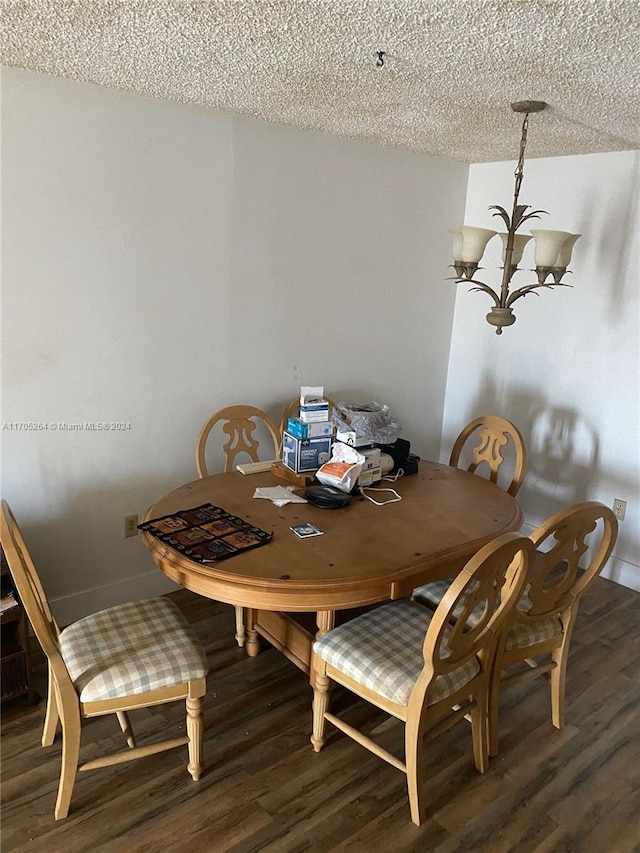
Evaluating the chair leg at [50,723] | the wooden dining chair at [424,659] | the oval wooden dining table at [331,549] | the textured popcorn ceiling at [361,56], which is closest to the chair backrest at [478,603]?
the wooden dining chair at [424,659]

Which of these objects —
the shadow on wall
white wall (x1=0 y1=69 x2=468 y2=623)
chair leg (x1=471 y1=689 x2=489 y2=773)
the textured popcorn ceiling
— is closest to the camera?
the textured popcorn ceiling

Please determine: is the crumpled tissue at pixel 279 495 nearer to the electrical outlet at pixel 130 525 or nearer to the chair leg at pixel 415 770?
the electrical outlet at pixel 130 525

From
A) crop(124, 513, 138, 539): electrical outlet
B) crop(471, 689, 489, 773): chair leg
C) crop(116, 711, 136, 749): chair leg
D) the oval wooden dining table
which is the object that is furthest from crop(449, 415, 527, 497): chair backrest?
crop(116, 711, 136, 749): chair leg

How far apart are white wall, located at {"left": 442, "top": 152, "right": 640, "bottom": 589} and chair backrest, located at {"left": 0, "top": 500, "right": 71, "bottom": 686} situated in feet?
9.02

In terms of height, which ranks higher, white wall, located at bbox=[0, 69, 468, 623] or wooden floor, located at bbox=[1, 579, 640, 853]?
white wall, located at bbox=[0, 69, 468, 623]

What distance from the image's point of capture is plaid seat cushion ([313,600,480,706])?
1.77 meters

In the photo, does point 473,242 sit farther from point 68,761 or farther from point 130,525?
point 68,761

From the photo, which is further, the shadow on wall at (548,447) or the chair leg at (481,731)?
the shadow on wall at (548,447)

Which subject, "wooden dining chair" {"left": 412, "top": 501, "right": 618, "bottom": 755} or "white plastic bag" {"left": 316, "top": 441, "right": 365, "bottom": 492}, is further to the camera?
"white plastic bag" {"left": 316, "top": 441, "right": 365, "bottom": 492}

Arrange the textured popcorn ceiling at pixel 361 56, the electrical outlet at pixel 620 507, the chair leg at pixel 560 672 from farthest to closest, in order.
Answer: the electrical outlet at pixel 620 507 < the chair leg at pixel 560 672 < the textured popcorn ceiling at pixel 361 56

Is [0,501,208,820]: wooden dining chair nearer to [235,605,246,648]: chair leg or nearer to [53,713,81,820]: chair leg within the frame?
[53,713,81,820]: chair leg

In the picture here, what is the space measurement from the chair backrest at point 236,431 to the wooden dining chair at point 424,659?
1.10 meters

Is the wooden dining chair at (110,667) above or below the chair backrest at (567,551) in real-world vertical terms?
below

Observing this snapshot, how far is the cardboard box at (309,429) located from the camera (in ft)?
8.25
